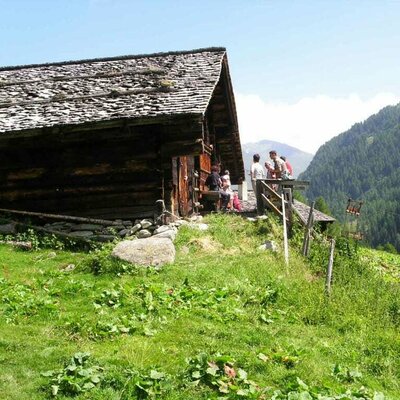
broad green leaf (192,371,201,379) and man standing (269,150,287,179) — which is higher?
man standing (269,150,287,179)

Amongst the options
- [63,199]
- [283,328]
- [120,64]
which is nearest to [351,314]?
[283,328]

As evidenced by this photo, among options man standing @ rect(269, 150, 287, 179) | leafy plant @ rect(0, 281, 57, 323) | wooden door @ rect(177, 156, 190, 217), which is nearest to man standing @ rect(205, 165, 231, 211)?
wooden door @ rect(177, 156, 190, 217)

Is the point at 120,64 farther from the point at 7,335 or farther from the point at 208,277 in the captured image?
the point at 7,335

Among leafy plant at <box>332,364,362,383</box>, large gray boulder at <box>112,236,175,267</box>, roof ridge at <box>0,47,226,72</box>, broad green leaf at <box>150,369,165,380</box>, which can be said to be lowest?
leafy plant at <box>332,364,362,383</box>

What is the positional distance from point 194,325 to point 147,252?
3.22 m

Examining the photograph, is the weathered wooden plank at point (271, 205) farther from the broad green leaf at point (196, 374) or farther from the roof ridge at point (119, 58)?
the broad green leaf at point (196, 374)

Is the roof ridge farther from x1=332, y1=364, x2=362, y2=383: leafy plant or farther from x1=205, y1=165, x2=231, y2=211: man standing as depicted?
x1=332, y1=364, x2=362, y2=383: leafy plant

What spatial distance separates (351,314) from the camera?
7.94 m

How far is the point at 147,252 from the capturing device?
9.87 m

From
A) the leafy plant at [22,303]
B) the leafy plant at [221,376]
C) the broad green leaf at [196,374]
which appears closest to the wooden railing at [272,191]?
the leafy plant at [22,303]

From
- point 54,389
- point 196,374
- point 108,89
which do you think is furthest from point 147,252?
point 108,89

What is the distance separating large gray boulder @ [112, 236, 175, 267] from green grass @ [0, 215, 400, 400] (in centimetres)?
27

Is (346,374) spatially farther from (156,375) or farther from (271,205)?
(271,205)

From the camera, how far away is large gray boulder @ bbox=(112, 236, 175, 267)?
9641 mm
